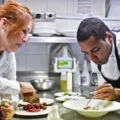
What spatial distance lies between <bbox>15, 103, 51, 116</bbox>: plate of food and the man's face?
1.62ft

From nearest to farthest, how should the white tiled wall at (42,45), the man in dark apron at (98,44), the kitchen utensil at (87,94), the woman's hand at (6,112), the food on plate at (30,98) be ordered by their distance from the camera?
the woman's hand at (6,112), the food on plate at (30,98), the man in dark apron at (98,44), the kitchen utensil at (87,94), the white tiled wall at (42,45)

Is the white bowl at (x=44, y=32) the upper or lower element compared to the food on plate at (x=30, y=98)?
upper

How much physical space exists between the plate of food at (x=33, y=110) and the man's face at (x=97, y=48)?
493 millimetres

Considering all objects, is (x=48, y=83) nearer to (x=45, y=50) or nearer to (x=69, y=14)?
(x=45, y=50)

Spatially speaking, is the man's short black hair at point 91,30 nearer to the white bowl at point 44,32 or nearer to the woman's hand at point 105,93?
the woman's hand at point 105,93

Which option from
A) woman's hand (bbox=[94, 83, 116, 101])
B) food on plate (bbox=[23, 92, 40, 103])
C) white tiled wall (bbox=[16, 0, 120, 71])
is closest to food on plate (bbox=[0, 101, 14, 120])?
food on plate (bbox=[23, 92, 40, 103])

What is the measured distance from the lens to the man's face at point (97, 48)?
190cm

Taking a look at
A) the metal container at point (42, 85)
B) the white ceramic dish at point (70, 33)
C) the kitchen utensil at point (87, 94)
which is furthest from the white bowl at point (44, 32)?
the kitchen utensil at point (87, 94)

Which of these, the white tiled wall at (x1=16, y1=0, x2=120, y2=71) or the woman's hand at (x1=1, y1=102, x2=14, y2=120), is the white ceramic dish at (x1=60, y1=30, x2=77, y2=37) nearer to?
→ the white tiled wall at (x1=16, y1=0, x2=120, y2=71)

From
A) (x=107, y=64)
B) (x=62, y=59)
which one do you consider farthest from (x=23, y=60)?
(x=107, y=64)

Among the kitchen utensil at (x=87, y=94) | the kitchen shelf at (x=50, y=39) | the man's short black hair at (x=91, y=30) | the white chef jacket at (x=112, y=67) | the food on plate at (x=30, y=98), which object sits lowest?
the kitchen utensil at (x=87, y=94)

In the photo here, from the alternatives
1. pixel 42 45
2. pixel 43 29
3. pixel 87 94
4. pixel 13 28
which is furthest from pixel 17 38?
pixel 42 45

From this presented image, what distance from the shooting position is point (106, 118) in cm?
155

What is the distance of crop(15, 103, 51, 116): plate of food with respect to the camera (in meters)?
1.57
